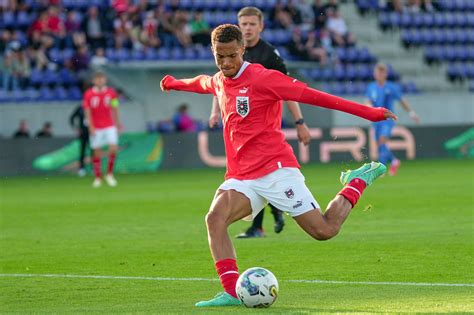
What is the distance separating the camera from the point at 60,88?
30.6 m

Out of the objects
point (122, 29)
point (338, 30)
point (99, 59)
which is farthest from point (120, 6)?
point (338, 30)

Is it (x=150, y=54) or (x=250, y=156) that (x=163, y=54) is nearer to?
(x=150, y=54)

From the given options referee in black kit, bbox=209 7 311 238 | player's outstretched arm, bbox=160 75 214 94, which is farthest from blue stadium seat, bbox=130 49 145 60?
player's outstretched arm, bbox=160 75 214 94

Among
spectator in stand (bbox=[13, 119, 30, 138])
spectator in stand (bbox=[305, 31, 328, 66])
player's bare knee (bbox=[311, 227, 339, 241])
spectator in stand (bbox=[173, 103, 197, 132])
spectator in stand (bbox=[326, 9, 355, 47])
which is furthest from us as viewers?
spectator in stand (bbox=[326, 9, 355, 47])

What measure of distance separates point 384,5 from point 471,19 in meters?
3.19

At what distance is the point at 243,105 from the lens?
28.9ft

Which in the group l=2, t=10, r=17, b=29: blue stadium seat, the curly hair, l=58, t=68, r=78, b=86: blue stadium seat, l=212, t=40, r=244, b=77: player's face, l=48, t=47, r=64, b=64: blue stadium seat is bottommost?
l=58, t=68, r=78, b=86: blue stadium seat

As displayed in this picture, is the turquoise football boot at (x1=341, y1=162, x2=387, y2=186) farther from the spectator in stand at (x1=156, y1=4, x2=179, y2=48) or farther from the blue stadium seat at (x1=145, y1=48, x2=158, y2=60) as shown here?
the spectator in stand at (x1=156, y1=4, x2=179, y2=48)

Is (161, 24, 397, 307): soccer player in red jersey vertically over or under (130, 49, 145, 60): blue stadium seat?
over

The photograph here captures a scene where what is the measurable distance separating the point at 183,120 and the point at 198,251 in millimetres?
18705

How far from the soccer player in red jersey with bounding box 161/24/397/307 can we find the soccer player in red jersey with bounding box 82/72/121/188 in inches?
609

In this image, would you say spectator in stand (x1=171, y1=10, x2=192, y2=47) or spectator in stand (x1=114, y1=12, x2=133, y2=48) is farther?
spectator in stand (x1=171, y1=10, x2=192, y2=47)

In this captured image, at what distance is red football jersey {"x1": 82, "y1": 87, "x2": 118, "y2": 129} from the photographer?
80.6ft

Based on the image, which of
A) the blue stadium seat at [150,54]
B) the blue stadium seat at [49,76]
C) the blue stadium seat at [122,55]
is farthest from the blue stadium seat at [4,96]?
the blue stadium seat at [150,54]
